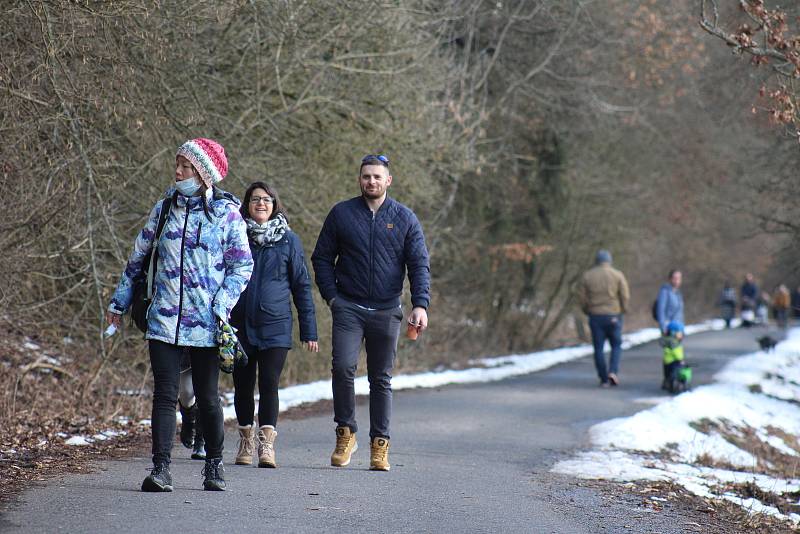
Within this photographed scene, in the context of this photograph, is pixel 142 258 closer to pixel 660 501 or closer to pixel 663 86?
pixel 660 501

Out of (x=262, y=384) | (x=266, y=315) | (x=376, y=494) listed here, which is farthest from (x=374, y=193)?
(x=376, y=494)

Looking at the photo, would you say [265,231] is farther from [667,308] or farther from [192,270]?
[667,308]

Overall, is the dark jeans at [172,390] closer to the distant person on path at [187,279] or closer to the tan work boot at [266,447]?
the distant person on path at [187,279]

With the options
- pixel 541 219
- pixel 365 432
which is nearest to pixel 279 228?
pixel 365 432

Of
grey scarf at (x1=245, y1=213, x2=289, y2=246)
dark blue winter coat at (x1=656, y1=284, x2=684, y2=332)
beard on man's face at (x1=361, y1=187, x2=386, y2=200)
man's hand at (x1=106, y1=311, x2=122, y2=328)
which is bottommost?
dark blue winter coat at (x1=656, y1=284, x2=684, y2=332)

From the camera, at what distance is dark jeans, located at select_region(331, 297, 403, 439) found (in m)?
8.36

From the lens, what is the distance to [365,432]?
1133 centimetres

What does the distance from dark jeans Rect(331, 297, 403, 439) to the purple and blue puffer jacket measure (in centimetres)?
145

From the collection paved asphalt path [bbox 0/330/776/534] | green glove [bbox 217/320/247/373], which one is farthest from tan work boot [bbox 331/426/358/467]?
green glove [bbox 217/320/247/373]

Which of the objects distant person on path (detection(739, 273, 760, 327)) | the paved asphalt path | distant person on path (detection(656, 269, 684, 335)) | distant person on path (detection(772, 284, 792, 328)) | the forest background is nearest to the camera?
the paved asphalt path

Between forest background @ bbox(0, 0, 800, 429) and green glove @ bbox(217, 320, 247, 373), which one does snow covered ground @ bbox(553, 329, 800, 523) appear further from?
green glove @ bbox(217, 320, 247, 373)

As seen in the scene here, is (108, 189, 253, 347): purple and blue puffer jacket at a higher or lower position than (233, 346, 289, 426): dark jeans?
higher

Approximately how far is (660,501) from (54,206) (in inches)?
207

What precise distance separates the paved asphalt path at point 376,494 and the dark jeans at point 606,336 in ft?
17.0
